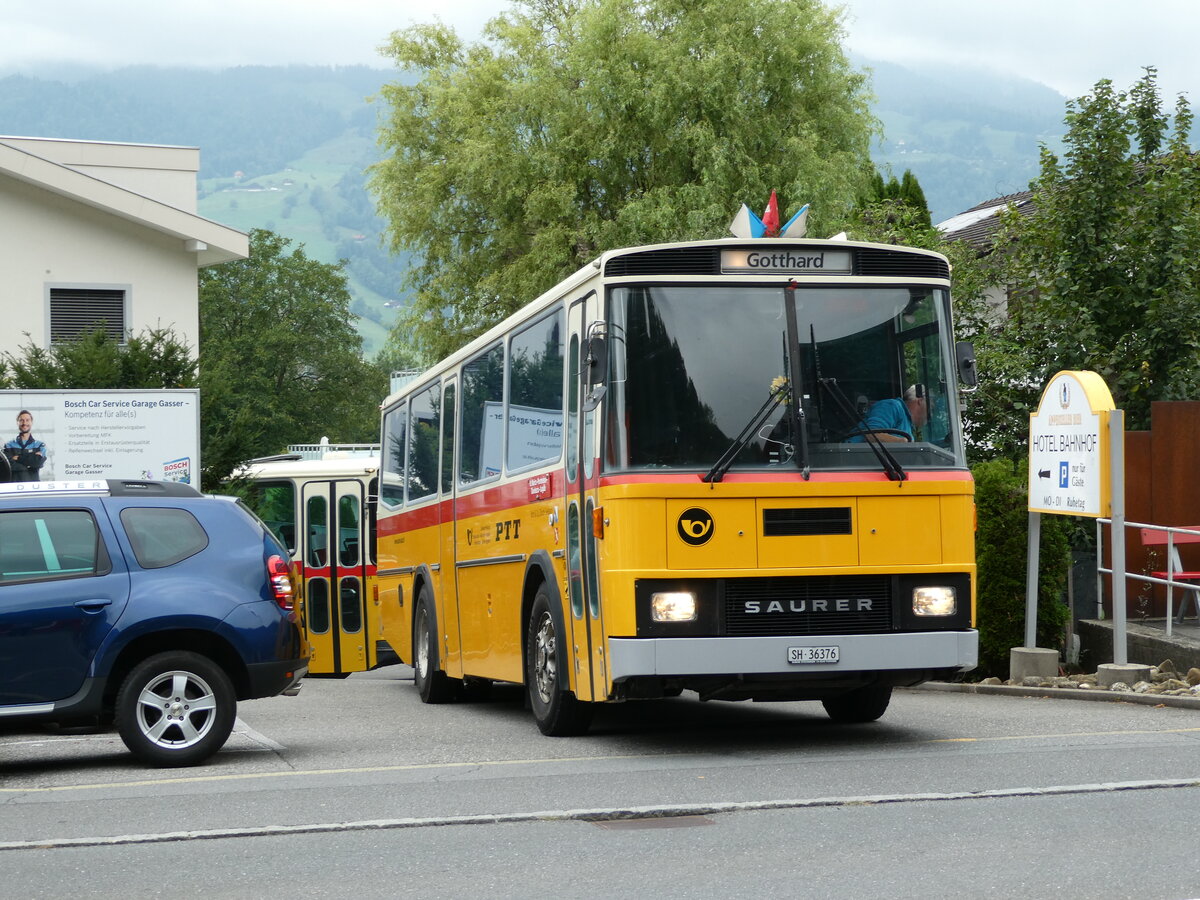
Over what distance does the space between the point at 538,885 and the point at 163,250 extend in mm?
24619

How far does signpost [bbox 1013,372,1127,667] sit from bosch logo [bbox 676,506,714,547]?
512cm

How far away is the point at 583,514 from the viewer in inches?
411

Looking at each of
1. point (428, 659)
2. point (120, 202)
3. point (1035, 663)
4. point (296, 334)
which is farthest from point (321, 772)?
point (296, 334)

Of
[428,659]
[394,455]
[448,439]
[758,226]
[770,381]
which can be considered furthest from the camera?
[394,455]

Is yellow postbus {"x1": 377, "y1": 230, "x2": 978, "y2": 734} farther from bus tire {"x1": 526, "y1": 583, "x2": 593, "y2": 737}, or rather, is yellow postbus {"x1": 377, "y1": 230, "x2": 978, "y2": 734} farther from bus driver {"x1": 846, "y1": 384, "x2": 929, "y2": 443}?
bus tire {"x1": 526, "y1": 583, "x2": 593, "y2": 737}

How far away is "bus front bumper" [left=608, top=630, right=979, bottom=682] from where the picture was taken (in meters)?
9.73

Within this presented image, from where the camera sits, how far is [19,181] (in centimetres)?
2816

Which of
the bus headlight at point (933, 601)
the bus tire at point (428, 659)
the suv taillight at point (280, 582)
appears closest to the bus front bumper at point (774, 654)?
the bus headlight at point (933, 601)

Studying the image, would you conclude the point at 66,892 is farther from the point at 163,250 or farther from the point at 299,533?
the point at 163,250

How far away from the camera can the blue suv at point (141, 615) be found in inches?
396

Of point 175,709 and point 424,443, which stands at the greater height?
point 424,443

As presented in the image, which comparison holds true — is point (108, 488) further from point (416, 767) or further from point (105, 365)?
point (105, 365)

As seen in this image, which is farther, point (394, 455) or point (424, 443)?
point (394, 455)

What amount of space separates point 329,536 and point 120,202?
8.48m
